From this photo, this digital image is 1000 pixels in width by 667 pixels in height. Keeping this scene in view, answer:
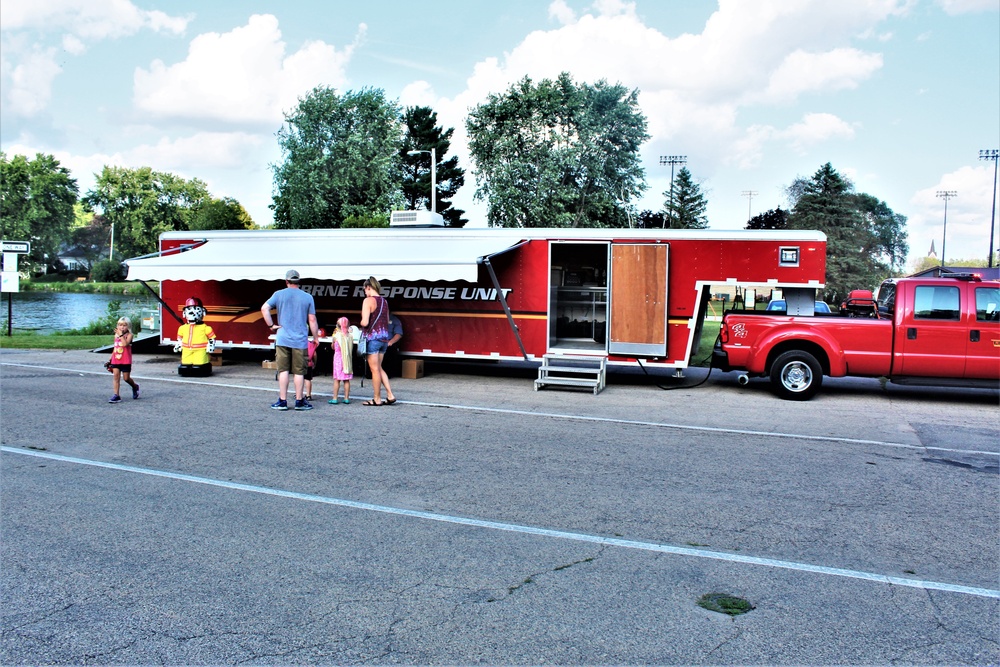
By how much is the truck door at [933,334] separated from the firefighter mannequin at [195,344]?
37.8ft

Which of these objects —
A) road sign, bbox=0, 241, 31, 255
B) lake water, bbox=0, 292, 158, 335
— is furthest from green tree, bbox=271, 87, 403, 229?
road sign, bbox=0, 241, 31, 255

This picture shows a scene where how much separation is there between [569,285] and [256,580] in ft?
37.4

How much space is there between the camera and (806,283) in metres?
12.6

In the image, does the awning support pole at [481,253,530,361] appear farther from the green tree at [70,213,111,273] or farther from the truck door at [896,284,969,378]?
the green tree at [70,213,111,273]

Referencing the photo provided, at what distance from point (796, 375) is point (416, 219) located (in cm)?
779

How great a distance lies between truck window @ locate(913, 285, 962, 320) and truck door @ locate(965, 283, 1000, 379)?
27 cm

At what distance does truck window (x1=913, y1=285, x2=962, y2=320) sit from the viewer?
38.5 ft

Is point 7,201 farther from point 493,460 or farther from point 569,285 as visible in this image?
point 493,460

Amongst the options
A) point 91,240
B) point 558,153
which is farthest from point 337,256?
point 91,240

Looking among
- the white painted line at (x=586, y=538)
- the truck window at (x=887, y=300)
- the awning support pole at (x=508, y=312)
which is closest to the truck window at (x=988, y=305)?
Answer: the truck window at (x=887, y=300)

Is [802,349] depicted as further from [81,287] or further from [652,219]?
[81,287]

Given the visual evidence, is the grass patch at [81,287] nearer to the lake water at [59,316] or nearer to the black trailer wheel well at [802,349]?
the lake water at [59,316]

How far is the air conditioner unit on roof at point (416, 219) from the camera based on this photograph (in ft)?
50.3

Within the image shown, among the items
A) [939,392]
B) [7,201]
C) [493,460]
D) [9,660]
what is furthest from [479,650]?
[7,201]
